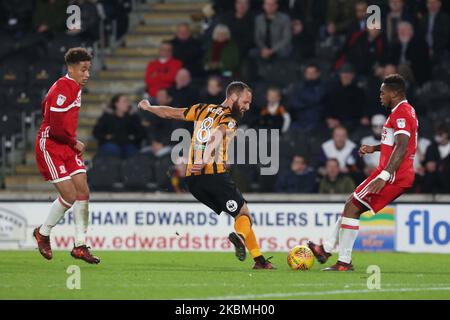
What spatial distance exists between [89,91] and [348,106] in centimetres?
566

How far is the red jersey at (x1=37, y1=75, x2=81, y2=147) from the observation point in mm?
13133

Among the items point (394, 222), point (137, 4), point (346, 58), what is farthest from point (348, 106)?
point (137, 4)

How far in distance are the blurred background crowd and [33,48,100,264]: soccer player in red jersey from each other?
17.4 feet

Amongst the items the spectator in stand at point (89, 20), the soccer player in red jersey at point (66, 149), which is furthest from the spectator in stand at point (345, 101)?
the soccer player in red jersey at point (66, 149)

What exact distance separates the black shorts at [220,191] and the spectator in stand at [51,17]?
10.7 m

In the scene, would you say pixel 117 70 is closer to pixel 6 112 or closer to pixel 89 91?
pixel 89 91

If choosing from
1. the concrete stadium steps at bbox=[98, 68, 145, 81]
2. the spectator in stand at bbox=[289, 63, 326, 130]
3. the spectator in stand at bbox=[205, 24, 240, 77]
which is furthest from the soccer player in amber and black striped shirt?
the concrete stadium steps at bbox=[98, 68, 145, 81]

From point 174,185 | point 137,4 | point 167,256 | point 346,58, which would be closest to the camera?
point 167,256

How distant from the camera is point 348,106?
64.2 feet

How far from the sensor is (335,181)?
18.2m

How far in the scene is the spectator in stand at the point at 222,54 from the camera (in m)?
20.8

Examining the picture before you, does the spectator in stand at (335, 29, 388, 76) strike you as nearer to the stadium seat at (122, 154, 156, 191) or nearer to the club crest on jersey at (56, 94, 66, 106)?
the stadium seat at (122, 154, 156, 191)

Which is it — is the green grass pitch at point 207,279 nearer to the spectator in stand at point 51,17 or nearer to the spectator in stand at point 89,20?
the spectator in stand at point 89,20

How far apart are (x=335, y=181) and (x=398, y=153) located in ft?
18.5
